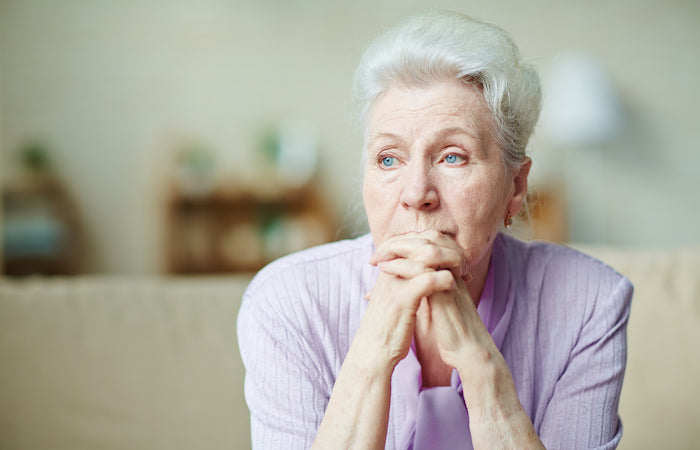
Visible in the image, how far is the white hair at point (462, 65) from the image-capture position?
3.81 feet

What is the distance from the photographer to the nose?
1110 mm

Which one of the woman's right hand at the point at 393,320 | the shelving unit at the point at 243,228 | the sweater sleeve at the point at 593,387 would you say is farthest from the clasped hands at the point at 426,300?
the shelving unit at the point at 243,228

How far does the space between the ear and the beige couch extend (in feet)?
2.59

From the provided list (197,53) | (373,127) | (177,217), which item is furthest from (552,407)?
(197,53)

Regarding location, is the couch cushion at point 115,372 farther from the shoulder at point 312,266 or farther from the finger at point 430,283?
the finger at point 430,283

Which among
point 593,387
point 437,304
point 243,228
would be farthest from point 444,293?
point 243,228

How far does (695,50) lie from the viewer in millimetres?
4754

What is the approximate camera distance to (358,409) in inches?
41.8

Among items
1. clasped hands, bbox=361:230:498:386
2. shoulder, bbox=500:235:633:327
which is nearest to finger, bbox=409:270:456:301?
clasped hands, bbox=361:230:498:386

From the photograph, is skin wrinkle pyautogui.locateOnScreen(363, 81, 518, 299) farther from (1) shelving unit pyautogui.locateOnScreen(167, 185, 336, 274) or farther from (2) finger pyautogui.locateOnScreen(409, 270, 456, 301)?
(1) shelving unit pyautogui.locateOnScreen(167, 185, 336, 274)

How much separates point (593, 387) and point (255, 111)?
398 centimetres

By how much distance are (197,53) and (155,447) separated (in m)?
3.78

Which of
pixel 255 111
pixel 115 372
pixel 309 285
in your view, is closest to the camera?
pixel 309 285

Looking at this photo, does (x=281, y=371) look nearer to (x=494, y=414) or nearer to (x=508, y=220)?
(x=494, y=414)
